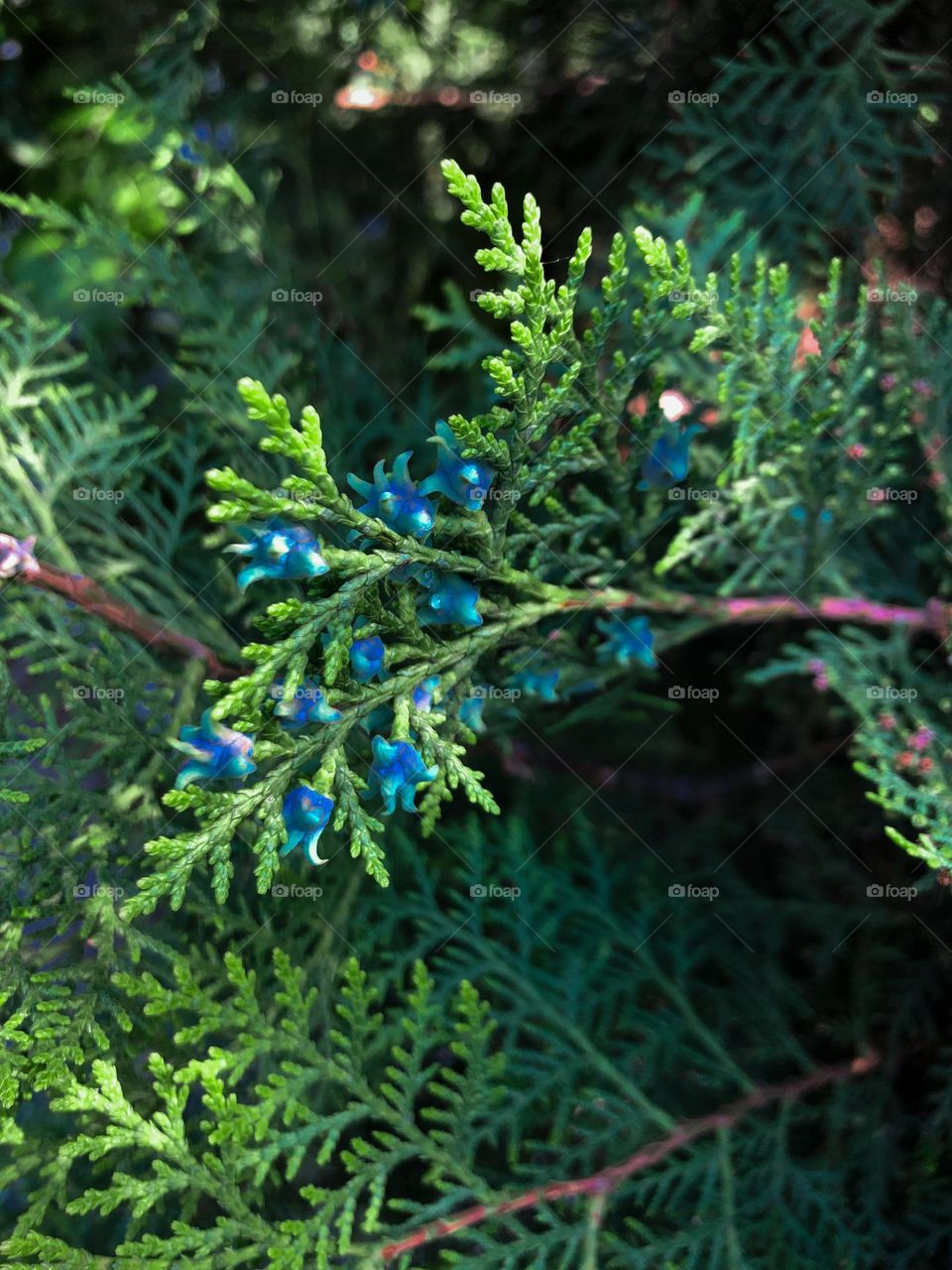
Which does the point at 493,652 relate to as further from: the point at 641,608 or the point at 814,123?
the point at 814,123

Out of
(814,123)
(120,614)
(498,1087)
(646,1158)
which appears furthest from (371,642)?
(814,123)

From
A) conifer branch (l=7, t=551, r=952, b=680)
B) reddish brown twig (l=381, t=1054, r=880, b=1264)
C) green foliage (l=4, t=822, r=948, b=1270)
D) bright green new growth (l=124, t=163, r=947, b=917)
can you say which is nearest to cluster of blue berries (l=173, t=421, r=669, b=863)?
bright green new growth (l=124, t=163, r=947, b=917)

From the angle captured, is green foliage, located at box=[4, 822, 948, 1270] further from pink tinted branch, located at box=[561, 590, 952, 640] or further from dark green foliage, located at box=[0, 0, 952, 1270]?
pink tinted branch, located at box=[561, 590, 952, 640]

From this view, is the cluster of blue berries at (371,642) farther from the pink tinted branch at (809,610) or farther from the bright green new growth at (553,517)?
the pink tinted branch at (809,610)

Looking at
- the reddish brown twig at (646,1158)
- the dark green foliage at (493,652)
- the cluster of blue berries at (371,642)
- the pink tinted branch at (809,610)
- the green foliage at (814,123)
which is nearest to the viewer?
the cluster of blue berries at (371,642)

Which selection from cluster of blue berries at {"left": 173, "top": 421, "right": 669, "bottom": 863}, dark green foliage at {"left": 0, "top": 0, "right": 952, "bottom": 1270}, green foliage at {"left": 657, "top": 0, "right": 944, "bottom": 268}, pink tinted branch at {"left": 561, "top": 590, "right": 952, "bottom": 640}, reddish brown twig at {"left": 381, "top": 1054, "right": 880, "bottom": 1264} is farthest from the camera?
green foliage at {"left": 657, "top": 0, "right": 944, "bottom": 268}

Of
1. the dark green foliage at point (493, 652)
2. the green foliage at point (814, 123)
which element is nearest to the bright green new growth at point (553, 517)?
the dark green foliage at point (493, 652)

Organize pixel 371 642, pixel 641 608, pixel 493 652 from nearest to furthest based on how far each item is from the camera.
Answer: pixel 371 642 → pixel 493 652 → pixel 641 608
